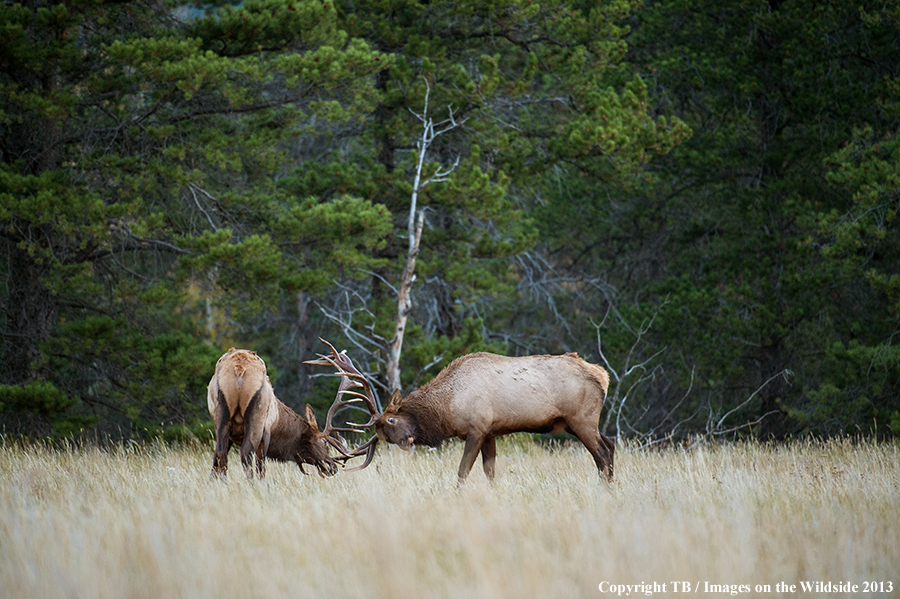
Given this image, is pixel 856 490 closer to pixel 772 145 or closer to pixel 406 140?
pixel 406 140

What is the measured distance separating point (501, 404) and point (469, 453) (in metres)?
0.53

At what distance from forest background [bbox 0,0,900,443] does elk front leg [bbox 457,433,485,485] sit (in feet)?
15.9

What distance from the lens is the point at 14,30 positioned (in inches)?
405

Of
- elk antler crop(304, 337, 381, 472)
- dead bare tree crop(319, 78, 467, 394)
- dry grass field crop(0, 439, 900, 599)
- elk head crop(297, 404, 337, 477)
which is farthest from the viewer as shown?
dead bare tree crop(319, 78, 467, 394)

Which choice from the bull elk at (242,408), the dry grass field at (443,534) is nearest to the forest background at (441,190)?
the bull elk at (242,408)

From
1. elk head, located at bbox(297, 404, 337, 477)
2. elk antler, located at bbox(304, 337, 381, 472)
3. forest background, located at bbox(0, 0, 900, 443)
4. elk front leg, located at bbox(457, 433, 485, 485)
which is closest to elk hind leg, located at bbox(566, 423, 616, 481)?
elk front leg, located at bbox(457, 433, 485, 485)

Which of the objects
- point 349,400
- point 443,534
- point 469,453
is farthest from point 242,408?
point 443,534

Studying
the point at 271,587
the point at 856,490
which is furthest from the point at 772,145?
the point at 271,587

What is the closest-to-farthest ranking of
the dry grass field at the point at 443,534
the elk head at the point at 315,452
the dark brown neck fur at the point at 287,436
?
the dry grass field at the point at 443,534, the dark brown neck fur at the point at 287,436, the elk head at the point at 315,452

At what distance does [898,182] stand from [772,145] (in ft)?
15.8

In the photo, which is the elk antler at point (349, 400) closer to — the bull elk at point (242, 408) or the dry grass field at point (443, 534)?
the dry grass field at point (443, 534)

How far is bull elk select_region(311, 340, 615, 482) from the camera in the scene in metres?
7.68

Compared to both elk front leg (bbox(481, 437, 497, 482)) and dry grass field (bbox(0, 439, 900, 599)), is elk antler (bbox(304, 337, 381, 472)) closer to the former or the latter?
dry grass field (bbox(0, 439, 900, 599))

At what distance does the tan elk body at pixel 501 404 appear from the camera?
25.2 ft
